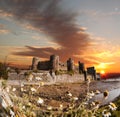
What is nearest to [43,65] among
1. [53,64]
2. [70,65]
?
[53,64]

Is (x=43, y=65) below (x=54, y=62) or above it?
below

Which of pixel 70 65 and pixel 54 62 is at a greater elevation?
pixel 54 62

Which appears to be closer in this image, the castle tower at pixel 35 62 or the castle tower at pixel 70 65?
the castle tower at pixel 35 62

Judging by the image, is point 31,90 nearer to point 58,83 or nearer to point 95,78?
point 58,83

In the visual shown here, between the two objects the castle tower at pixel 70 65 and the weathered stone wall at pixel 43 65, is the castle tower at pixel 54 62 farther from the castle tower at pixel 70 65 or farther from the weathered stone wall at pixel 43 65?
the castle tower at pixel 70 65

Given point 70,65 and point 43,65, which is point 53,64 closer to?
point 43,65

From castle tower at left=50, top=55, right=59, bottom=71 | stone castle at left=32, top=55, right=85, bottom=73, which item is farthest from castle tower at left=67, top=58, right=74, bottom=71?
castle tower at left=50, top=55, right=59, bottom=71

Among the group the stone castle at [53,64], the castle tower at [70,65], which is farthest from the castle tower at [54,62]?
the castle tower at [70,65]

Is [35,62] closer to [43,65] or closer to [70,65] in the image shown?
[43,65]

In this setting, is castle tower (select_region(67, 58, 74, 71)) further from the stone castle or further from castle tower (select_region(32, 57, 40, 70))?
castle tower (select_region(32, 57, 40, 70))

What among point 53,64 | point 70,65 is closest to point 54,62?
point 53,64

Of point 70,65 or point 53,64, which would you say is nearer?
point 53,64

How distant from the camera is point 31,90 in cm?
256

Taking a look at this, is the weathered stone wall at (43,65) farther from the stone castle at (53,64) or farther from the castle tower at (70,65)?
the castle tower at (70,65)
